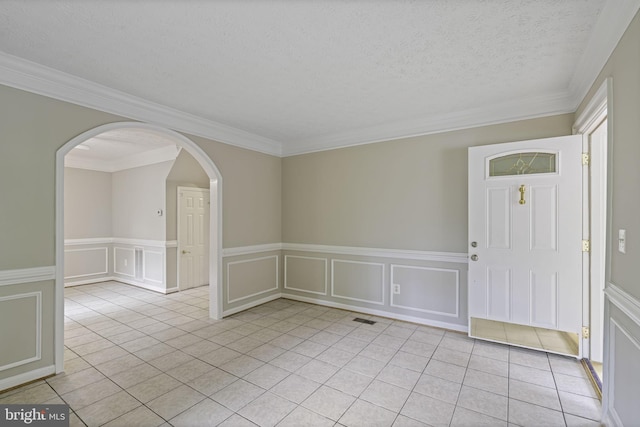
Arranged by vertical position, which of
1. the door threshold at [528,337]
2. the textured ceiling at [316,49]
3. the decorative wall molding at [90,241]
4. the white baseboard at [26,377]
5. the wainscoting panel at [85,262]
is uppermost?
the textured ceiling at [316,49]

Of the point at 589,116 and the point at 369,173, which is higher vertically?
the point at 589,116

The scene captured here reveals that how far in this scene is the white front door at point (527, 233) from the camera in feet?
9.42

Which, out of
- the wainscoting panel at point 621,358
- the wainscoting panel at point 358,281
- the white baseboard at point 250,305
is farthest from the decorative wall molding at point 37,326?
the wainscoting panel at point 621,358

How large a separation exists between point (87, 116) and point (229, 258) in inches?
91.1

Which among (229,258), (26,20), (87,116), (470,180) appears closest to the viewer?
(26,20)

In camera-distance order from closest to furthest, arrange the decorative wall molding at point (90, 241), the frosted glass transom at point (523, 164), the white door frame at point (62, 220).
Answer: the white door frame at point (62, 220), the frosted glass transom at point (523, 164), the decorative wall molding at point (90, 241)

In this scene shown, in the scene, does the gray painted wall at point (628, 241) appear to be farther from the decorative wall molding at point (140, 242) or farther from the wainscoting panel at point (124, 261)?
the wainscoting panel at point (124, 261)

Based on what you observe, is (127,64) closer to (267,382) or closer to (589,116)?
(267,382)

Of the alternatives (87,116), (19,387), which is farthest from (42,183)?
(19,387)

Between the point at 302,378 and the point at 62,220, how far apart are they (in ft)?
8.53

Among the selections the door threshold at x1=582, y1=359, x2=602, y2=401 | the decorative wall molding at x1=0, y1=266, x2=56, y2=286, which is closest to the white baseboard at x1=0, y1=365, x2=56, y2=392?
the decorative wall molding at x1=0, y1=266, x2=56, y2=286

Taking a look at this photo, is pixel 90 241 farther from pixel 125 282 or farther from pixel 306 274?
pixel 306 274

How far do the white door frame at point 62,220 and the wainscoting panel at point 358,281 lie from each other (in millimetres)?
1725

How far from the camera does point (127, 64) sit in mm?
2416
